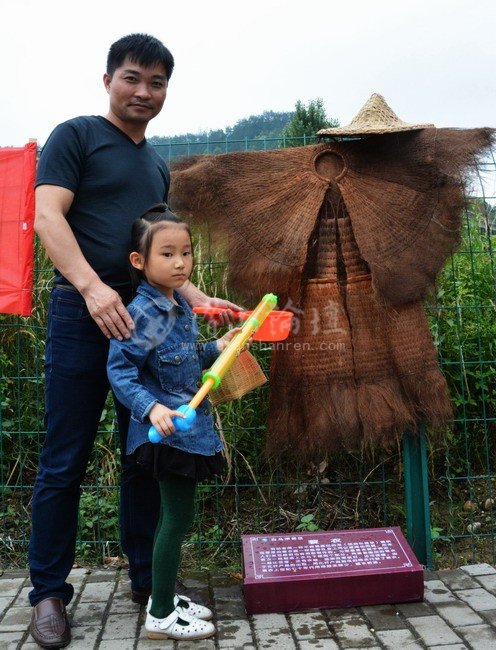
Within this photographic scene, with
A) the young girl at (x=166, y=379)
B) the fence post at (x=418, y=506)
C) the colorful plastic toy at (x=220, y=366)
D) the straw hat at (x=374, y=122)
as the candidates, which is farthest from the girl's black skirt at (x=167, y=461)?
the straw hat at (x=374, y=122)

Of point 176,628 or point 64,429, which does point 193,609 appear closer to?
point 176,628

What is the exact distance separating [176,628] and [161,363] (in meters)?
1.04

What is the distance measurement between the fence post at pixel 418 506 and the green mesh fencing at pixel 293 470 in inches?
1.0

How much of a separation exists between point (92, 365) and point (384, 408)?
1.28m

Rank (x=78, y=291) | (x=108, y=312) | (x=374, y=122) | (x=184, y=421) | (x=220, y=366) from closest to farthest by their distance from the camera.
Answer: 1. (x=184, y=421)
2. (x=220, y=366)
3. (x=108, y=312)
4. (x=78, y=291)
5. (x=374, y=122)

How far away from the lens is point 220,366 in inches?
93.0

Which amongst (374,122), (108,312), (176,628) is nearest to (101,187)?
(108,312)

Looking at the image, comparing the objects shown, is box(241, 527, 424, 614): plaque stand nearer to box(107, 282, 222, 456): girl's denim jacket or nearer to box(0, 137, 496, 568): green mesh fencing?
box(0, 137, 496, 568): green mesh fencing

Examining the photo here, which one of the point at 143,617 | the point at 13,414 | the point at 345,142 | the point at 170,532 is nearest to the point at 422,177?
the point at 345,142

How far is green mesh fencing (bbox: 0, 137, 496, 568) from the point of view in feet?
12.0

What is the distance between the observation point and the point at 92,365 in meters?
2.76

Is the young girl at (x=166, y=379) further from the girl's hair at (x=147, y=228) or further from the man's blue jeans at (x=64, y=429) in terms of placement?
the man's blue jeans at (x=64, y=429)

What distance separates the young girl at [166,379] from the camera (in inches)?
99.6

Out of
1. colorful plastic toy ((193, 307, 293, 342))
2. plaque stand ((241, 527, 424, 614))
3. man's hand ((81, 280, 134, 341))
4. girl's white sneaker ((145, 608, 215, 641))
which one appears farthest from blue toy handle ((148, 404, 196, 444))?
plaque stand ((241, 527, 424, 614))
